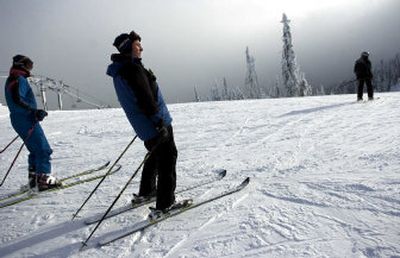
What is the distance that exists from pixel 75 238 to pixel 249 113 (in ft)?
31.0

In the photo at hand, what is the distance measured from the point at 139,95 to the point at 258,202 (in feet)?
6.17

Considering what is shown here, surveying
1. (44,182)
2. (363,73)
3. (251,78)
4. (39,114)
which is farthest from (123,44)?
(251,78)

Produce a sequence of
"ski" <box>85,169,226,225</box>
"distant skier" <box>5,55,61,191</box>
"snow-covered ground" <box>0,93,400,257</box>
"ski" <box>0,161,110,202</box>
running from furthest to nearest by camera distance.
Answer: "ski" <box>0,161,110,202</box>
"distant skier" <box>5,55,61,191</box>
"ski" <box>85,169,226,225</box>
"snow-covered ground" <box>0,93,400,257</box>

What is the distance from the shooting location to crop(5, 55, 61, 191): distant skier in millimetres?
5242

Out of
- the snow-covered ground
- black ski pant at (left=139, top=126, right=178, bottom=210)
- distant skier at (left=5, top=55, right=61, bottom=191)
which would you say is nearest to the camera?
the snow-covered ground

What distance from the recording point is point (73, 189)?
5.50 meters

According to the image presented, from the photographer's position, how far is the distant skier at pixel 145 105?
3492 mm

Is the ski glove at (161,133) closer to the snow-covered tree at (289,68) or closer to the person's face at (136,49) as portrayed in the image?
the person's face at (136,49)

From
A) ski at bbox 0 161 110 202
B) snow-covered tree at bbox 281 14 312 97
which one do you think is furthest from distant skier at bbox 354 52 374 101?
snow-covered tree at bbox 281 14 312 97

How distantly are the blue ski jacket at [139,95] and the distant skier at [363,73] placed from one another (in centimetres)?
1165

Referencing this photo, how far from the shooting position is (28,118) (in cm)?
542

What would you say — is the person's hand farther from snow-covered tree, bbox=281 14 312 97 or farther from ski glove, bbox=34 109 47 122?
snow-covered tree, bbox=281 14 312 97

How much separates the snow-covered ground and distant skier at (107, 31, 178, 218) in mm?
505

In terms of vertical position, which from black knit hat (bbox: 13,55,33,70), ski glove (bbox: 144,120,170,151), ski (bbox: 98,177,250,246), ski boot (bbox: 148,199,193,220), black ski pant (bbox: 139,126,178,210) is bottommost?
ski (bbox: 98,177,250,246)
